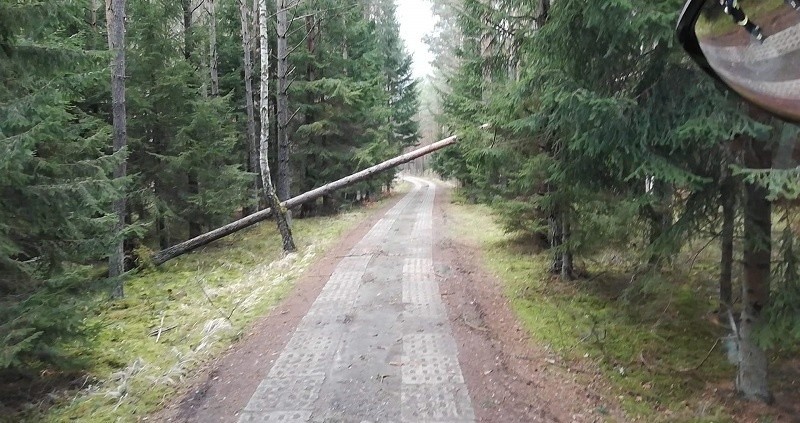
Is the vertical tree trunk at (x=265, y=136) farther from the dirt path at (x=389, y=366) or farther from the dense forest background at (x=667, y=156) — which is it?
the dense forest background at (x=667, y=156)

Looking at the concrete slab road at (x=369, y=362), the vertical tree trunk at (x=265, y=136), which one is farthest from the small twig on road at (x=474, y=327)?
the vertical tree trunk at (x=265, y=136)

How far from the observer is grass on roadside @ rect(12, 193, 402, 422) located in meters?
5.97

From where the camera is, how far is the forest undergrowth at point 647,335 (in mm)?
5820

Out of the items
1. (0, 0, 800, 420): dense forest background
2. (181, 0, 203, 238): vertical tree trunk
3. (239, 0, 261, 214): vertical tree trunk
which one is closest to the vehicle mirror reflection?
(0, 0, 800, 420): dense forest background

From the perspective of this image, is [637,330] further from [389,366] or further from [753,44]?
[753,44]

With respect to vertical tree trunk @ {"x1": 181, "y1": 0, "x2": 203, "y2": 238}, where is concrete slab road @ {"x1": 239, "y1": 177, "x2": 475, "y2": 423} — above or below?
below

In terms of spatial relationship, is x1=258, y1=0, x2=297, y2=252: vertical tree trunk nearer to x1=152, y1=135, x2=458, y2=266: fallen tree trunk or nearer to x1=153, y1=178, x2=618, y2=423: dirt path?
x1=152, y1=135, x2=458, y2=266: fallen tree trunk

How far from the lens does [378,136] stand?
86.7 ft

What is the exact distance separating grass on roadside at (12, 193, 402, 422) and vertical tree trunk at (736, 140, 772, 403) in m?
6.69

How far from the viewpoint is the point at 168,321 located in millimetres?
9469

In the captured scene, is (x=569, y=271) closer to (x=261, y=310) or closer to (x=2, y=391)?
(x=261, y=310)

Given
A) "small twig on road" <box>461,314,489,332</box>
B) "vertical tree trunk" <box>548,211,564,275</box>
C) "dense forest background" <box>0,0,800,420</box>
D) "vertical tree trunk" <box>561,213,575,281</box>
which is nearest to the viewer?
"dense forest background" <box>0,0,800,420</box>

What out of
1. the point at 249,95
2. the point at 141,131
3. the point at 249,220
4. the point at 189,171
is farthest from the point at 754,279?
the point at 249,95

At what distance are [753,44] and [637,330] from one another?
24.4 feet
